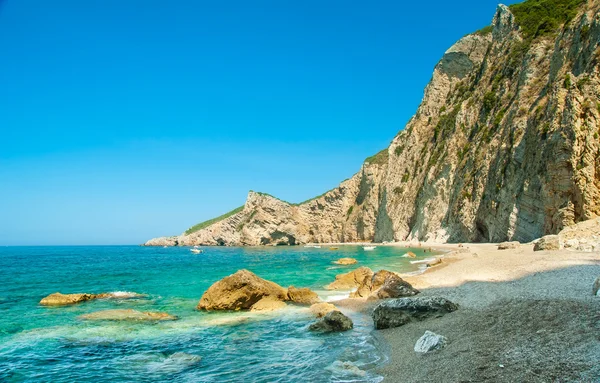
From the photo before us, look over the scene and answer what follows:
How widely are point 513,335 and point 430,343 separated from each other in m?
1.89

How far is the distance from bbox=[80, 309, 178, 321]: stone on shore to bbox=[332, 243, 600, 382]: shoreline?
9.24 m

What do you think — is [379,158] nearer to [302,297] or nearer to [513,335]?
[302,297]

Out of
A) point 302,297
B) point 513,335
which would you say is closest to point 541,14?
point 302,297

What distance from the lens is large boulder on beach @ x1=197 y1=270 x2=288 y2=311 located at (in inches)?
744

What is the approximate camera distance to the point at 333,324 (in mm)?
13375

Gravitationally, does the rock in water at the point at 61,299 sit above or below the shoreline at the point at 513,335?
below

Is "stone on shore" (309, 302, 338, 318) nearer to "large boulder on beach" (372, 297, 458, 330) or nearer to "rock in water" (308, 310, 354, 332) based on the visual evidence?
"rock in water" (308, 310, 354, 332)

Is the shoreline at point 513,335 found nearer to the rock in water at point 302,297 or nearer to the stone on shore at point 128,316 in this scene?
the rock in water at point 302,297

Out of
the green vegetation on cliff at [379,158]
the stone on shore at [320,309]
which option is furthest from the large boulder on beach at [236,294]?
the green vegetation on cliff at [379,158]

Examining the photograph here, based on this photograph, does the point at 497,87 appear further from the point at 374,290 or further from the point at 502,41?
the point at 374,290

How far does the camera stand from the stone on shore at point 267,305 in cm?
1862

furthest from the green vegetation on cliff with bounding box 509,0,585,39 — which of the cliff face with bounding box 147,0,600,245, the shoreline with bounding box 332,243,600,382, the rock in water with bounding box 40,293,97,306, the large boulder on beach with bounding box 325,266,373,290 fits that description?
the rock in water with bounding box 40,293,97,306

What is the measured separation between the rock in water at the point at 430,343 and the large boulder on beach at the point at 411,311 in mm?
2906

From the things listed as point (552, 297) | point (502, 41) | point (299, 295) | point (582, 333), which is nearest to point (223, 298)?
point (299, 295)
